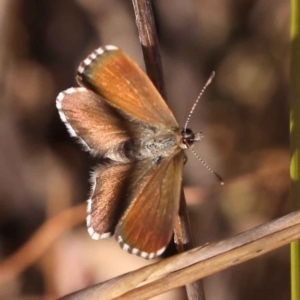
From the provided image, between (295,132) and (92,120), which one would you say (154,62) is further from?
(295,132)

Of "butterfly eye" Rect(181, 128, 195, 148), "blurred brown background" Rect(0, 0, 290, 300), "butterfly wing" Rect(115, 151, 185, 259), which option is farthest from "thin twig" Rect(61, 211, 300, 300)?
"blurred brown background" Rect(0, 0, 290, 300)

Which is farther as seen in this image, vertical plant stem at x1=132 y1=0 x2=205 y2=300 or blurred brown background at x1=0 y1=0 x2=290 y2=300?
blurred brown background at x1=0 y1=0 x2=290 y2=300

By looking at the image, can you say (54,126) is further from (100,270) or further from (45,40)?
(100,270)

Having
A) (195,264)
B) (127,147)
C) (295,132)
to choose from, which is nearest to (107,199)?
(127,147)

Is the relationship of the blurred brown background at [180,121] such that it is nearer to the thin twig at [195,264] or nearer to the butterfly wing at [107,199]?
the butterfly wing at [107,199]

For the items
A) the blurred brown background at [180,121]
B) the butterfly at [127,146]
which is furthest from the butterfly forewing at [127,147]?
the blurred brown background at [180,121]

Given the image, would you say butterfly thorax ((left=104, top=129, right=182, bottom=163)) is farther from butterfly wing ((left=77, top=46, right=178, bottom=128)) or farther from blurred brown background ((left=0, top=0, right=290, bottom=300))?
blurred brown background ((left=0, top=0, right=290, bottom=300))

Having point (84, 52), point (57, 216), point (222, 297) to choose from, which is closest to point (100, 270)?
point (57, 216)
